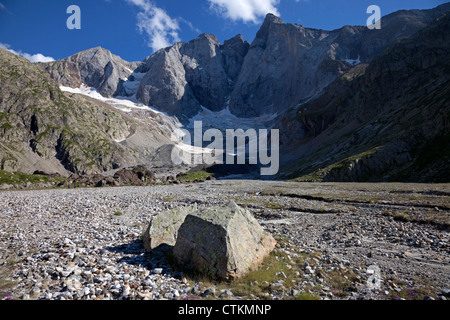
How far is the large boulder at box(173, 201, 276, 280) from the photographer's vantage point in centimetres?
919

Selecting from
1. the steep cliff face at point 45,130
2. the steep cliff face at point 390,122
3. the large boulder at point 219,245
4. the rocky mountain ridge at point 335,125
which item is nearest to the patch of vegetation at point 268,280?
the large boulder at point 219,245

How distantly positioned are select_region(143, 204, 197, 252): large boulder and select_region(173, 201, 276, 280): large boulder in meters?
2.13

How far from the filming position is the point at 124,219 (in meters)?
19.5

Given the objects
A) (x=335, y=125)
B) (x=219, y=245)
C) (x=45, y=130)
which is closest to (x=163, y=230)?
(x=219, y=245)

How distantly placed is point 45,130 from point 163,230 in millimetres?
145482

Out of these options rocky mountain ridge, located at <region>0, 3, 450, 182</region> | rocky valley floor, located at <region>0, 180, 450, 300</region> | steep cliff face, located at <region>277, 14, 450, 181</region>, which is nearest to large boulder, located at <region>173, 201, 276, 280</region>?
rocky valley floor, located at <region>0, 180, 450, 300</region>

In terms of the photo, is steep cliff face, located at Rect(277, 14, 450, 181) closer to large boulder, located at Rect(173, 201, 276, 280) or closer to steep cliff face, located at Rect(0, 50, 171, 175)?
large boulder, located at Rect(173, 201, 276, 280)

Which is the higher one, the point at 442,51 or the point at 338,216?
the point at 442,51

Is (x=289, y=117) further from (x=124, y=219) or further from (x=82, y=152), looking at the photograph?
(x=124, y=219)

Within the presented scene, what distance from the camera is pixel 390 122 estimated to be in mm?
73750

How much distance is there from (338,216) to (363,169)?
146 ft
